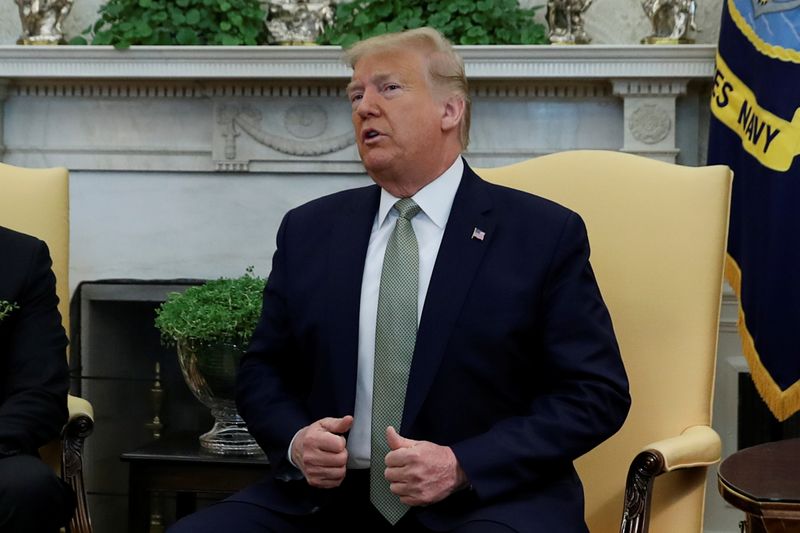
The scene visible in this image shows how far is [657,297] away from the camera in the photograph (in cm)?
250

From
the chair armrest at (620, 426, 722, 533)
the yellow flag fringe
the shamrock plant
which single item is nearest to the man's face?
the chair armrest at (620, 426, 722, 533)

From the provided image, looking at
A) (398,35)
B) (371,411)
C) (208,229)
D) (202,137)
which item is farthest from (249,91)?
(371,411)

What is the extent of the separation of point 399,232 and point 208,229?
188 cm

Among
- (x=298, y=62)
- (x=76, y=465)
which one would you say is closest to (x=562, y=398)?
(x=76, y=465)

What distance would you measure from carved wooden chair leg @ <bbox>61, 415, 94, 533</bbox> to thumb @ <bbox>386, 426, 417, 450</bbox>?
0.85 m

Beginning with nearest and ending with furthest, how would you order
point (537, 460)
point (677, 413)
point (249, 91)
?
point (537, 460)
point (677, 413)
point (249, 91)

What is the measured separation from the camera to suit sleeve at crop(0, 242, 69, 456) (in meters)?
2.47

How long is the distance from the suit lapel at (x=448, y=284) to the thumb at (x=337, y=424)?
0.12 metres

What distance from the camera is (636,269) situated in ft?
8.29

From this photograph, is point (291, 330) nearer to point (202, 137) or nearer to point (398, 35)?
point (398, 35)

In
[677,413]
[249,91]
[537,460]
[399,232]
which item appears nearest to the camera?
[537,460]

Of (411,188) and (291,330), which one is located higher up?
(411,188)

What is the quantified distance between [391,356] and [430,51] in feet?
1.98

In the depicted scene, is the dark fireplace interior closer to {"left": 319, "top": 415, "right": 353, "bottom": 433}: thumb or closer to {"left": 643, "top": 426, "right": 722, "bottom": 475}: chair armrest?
{"left": 319, "top": 415, "right": 353, "bottom": 433}: thumb
